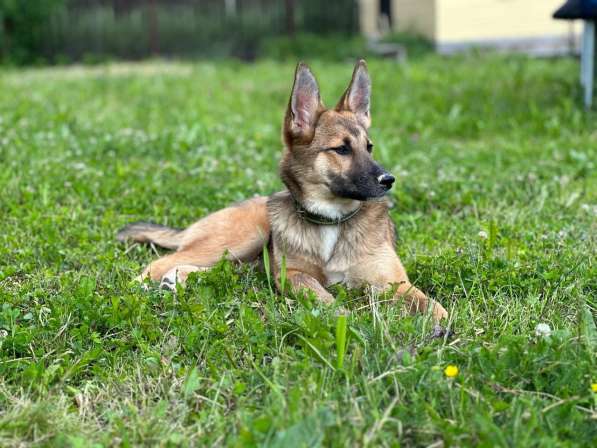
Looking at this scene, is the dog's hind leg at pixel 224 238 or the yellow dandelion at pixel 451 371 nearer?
the yellow dandelion at pixel 451 371

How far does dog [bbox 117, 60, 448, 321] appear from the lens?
4012 millimetres

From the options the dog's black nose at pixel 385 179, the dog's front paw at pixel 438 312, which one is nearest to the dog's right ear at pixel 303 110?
the dog's black nose at pixel 385 179

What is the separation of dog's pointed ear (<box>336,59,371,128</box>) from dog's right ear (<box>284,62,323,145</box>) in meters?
0.25

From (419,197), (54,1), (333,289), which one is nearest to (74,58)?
(54,1)

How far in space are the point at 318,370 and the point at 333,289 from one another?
118 centimetres

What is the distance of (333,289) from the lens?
4051mm

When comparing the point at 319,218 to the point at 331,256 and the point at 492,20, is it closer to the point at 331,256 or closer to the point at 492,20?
the point at 331,256

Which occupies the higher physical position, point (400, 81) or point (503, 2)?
point (503, 2)

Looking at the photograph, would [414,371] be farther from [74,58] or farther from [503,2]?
[74,58]

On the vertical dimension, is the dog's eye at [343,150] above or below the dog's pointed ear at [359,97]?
below

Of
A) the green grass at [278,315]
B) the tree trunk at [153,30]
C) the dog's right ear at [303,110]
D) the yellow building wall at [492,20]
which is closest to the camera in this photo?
the green grass at [278,315]

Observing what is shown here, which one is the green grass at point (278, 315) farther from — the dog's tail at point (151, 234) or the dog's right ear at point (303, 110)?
the dog's right ear at point (303, 110)

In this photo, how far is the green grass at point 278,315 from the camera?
261 cm

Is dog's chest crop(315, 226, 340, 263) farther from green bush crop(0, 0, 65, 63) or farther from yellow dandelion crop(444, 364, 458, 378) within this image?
green bush crop(0, 0, 65, 63)
